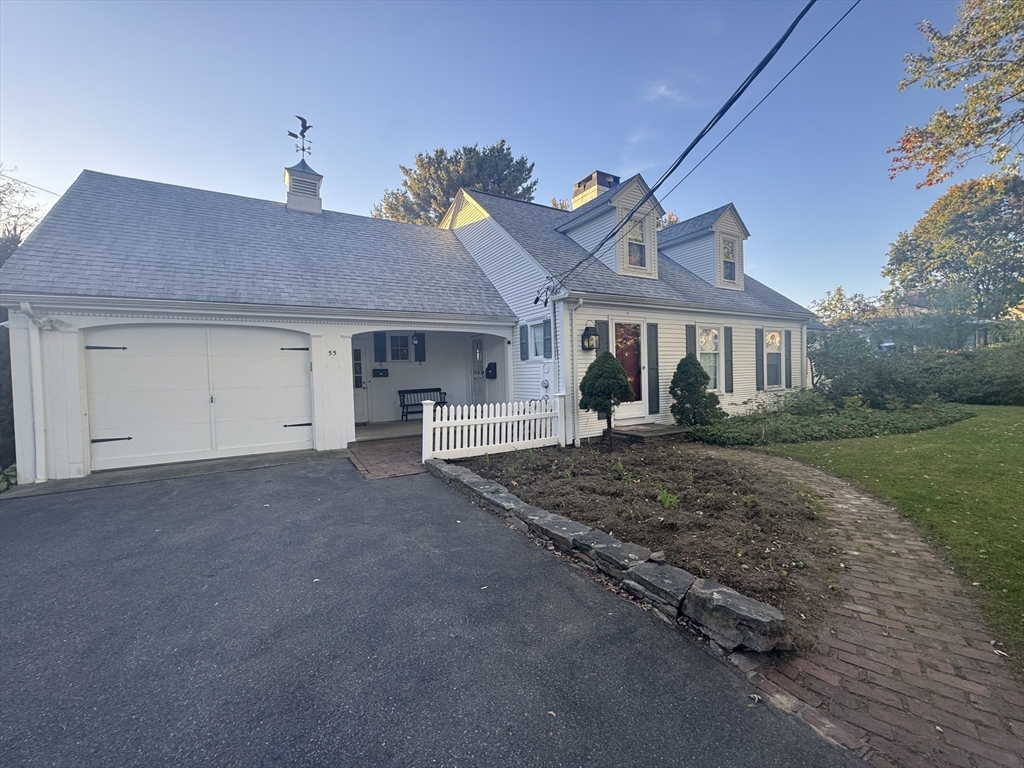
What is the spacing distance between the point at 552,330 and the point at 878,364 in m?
9.74

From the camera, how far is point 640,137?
957 cm

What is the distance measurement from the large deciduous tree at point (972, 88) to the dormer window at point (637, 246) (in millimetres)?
4702

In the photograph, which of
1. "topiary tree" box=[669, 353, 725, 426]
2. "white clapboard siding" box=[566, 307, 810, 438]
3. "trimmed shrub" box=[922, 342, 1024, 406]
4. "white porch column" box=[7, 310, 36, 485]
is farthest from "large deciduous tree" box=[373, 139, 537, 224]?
"trimmed shrub" box=[922, 342, 1024, 406]

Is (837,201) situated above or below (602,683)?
above

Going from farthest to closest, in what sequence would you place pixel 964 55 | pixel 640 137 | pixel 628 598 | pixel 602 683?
1. pixel 640 137
2. pixel 964 55
3. pixel 628 598
4. pixel 602 683

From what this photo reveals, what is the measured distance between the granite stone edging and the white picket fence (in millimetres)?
2592

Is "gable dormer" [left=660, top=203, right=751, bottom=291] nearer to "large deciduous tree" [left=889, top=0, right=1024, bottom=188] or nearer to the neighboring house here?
the neighboring house

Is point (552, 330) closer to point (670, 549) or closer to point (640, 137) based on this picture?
point (640, 137)

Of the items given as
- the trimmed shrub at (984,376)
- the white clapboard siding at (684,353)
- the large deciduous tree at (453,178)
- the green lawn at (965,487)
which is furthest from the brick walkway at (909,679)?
the large deciduous tree at (453,178)

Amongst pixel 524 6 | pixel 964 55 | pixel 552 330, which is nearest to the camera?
pixel 964 55

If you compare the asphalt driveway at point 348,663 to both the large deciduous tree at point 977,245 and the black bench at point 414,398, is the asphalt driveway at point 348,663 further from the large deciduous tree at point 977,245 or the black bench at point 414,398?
the large deciduous tree at point 977,245

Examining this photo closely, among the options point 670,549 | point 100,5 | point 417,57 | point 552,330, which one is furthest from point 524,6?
point 670,549

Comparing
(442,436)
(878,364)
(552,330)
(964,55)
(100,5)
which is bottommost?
(442,436)

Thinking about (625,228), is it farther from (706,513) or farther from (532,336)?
(706,513)
